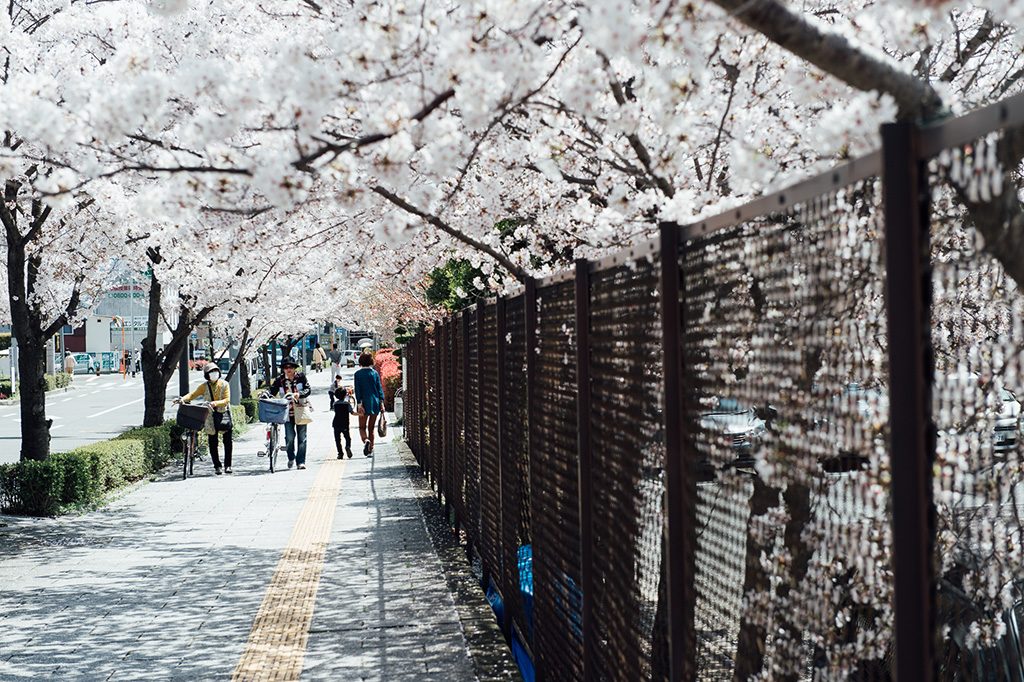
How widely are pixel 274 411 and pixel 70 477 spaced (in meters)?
5.08

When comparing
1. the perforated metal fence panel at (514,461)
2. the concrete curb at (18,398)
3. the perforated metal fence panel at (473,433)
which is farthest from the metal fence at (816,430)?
the concrete curb at (18,398)

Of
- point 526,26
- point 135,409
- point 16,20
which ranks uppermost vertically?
point 16,20

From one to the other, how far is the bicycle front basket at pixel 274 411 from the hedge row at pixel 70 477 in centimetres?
201

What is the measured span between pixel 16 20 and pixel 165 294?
1184 cm

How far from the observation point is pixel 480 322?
7516 mm

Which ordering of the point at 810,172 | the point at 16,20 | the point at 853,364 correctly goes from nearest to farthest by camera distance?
the point at 853,364 < the point at 810,172 < the point at 16,20

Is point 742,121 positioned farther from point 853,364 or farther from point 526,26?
point 853,364

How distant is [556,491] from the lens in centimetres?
469

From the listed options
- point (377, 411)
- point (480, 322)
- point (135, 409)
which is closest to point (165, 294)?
point (377, 411)

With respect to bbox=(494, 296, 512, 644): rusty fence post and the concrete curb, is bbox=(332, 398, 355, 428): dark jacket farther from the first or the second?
the concrete curb

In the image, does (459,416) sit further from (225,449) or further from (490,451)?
(225,449)

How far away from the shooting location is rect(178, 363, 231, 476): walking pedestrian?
57.0 feet

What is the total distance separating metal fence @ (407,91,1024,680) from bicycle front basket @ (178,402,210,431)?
43.9 feet

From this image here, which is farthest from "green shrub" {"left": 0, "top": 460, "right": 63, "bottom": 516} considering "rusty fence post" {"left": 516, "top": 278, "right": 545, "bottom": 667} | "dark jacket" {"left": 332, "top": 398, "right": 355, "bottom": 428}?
"rusty fence post" {"left": 516, "top": 278, "right": 545, "bottom": 667}
